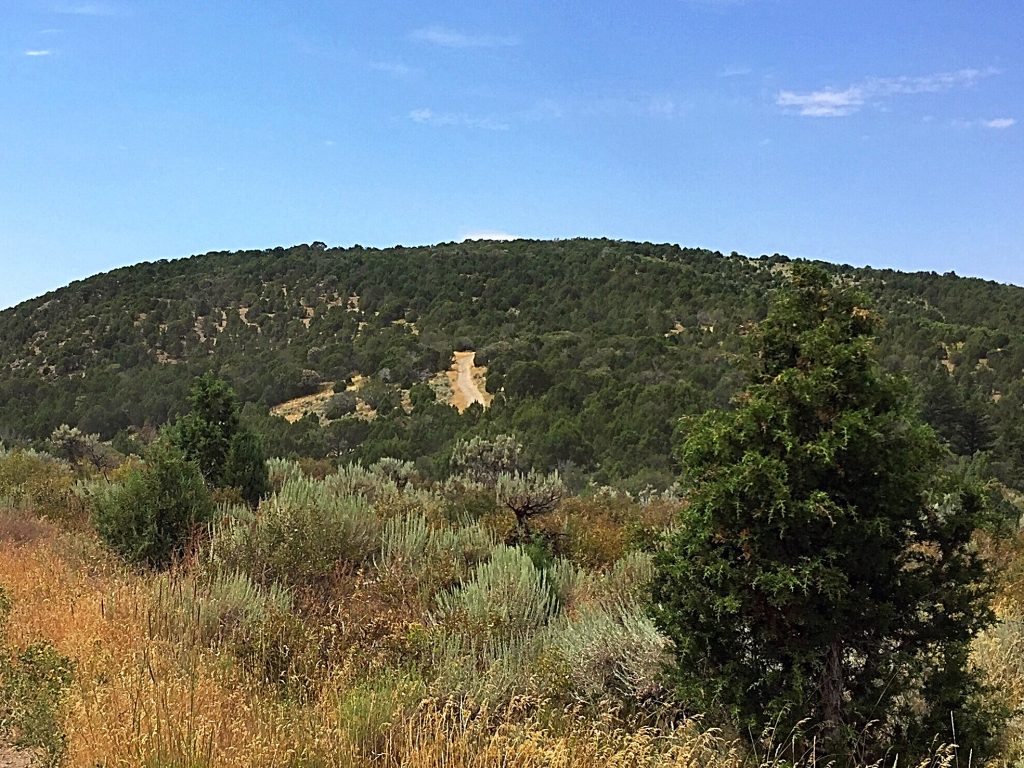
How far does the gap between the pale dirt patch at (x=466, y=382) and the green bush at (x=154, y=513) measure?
27444 mm

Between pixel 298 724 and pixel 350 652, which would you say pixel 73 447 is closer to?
pixel 350 652

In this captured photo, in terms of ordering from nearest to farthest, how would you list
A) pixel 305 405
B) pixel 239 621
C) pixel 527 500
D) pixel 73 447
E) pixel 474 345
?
pixel 239 621 → pixel 527 500 → pixel 73 447 → pixel 305 405 → pixel 474 345

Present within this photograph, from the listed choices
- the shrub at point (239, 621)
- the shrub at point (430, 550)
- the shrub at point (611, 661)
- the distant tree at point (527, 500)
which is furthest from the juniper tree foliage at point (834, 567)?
the distant tree at point (527, 500)

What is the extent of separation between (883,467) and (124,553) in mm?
7219

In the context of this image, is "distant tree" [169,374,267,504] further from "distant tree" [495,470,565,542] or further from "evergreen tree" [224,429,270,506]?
"distant tree" [495,470,565,542]

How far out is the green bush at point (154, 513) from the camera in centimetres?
816

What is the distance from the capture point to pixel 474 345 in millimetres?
49812

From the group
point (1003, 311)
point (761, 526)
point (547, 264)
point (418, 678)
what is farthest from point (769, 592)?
point (547, 264)

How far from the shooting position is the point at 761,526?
13.1 feet

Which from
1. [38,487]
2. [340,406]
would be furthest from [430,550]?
[340,406]

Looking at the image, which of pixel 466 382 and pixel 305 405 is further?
pixel 466 382

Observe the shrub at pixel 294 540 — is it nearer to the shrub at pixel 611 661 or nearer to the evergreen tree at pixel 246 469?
the evergreen tree at pixel 246 469

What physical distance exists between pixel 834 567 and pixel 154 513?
22.7ft

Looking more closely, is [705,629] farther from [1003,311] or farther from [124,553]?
[1003,311]
